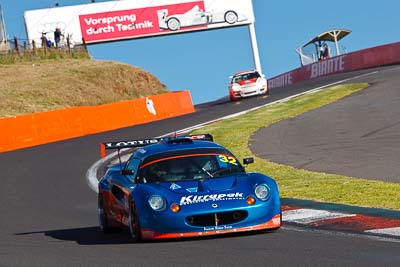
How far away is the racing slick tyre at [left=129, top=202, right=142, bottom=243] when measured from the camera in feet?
37.9

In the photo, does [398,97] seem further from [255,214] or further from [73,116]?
[255,214]

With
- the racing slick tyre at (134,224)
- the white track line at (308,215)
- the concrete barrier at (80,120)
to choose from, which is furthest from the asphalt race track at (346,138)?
the concrete barrier at (80,120)

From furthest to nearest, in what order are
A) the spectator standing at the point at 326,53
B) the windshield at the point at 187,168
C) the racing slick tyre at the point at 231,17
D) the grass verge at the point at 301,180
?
the racing slick tyre at the point at 231,17 < the spectator standing at the point at 326,53 < the grass verge at the point at 301,180 < the windshield at the point at 187,168

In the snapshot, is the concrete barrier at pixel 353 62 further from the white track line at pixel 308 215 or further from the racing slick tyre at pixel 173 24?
the white track line at pixel 308 215

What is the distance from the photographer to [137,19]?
7419 centimetres

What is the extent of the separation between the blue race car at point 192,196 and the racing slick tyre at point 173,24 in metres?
61.7

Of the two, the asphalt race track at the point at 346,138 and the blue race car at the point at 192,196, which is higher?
the blue race car at the point at 192,196

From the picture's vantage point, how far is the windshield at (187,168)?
12258 millimetres

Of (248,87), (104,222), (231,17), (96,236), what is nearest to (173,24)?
(231,17)

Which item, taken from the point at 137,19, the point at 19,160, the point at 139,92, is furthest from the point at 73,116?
the point at 137,19

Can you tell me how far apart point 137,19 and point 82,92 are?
1983 cm

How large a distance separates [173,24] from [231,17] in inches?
158

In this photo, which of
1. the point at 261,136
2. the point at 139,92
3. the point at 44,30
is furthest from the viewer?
the point at 44,30

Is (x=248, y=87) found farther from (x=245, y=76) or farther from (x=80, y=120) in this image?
(x=80, y=120)
